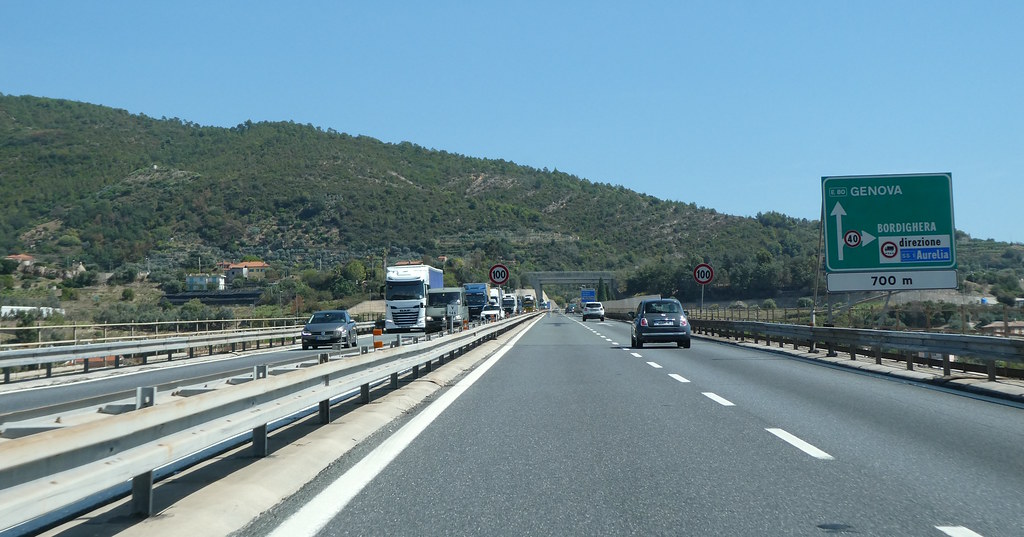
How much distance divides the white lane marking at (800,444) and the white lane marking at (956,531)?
7.65 feet

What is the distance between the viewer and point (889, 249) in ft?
77.7

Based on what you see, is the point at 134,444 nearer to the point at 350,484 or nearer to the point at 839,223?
the point at 350,484

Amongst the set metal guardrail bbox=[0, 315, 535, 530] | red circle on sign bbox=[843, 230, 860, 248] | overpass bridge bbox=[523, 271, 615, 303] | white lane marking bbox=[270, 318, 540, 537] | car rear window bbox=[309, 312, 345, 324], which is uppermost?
overpass bridge bbox=[523, 271, 615, 303]

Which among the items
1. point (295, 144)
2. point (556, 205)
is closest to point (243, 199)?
point (295, 144)

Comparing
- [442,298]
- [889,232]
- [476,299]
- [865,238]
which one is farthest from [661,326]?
[476,299]

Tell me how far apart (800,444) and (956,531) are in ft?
10.4

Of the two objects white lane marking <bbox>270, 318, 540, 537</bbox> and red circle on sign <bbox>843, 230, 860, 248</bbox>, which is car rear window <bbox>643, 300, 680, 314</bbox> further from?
white lane marking <bbox>270, 318, 540, 537</bbox>

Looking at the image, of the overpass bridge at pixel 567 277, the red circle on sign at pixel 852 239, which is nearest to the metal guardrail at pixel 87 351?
the red circle on sign at pixel 852 239

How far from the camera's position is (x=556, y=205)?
586ft

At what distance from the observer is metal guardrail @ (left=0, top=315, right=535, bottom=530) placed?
11.0 ft

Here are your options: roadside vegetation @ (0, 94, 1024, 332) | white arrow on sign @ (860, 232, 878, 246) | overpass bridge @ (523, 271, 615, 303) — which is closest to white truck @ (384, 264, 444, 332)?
roadside vegetation @ (0, 94, 1024, 332)

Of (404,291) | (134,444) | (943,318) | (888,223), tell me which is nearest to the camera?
(134,444)

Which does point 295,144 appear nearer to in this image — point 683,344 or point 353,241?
point 353,241

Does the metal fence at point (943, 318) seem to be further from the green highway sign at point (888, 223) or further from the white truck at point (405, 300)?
the white truck at point (405, 300)
